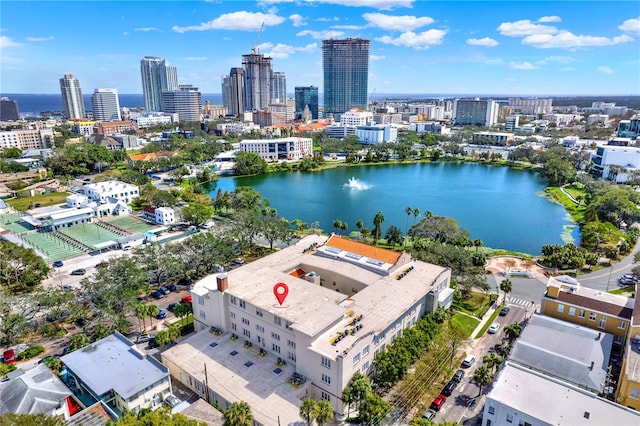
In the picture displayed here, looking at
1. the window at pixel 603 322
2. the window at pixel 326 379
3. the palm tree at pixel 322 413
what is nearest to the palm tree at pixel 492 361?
the window at pixel 603 322

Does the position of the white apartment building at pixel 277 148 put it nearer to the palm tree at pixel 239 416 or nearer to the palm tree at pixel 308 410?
the palm tree at pixel 239 416

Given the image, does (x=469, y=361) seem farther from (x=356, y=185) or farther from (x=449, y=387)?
(x=356, y=185)

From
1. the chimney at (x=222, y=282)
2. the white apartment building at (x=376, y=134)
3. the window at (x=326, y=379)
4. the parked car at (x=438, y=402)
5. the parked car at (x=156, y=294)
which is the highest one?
the white apartment building at (x=376, y=134)

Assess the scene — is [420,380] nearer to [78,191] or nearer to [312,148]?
[78,191]

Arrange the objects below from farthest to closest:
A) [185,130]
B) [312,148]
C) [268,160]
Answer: [185,130], [312,148], [268,160]

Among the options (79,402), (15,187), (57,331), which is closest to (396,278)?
(79,402)
